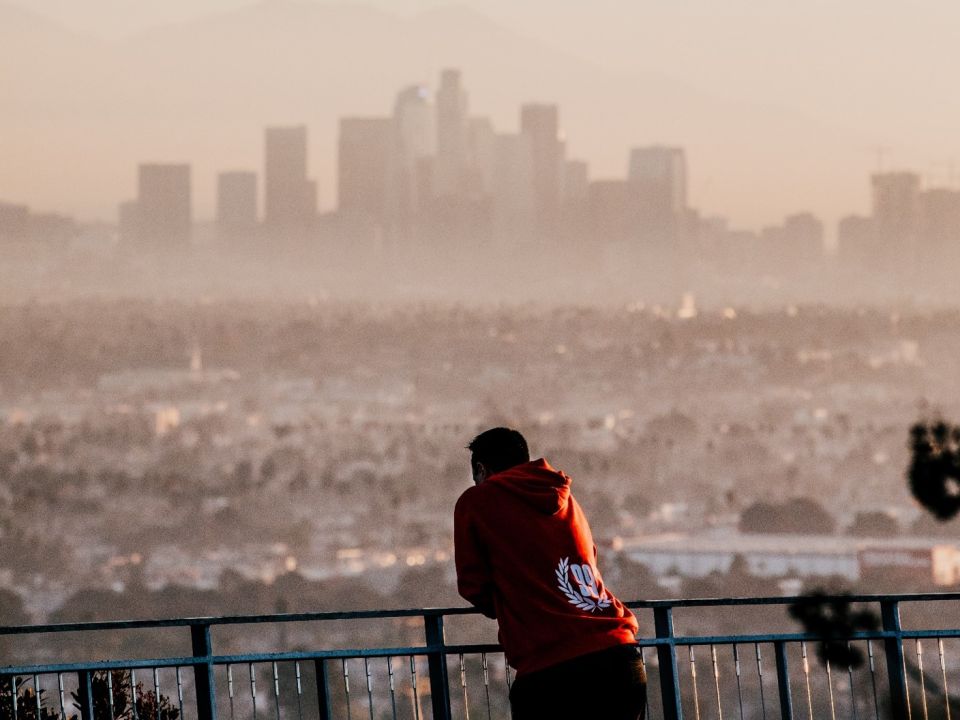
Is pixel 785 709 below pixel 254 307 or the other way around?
below

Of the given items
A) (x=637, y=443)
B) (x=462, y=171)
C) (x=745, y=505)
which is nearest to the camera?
(x=745, y=505)

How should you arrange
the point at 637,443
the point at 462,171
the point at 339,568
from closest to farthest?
the point at 339,568 < the point at 637,443 < the point at 462,171

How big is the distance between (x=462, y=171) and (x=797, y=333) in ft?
118

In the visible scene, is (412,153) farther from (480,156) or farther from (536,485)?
(536,485)

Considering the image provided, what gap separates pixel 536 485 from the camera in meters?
5.82

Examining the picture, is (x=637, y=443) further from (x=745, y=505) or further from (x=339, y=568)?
(x=339, y=568)

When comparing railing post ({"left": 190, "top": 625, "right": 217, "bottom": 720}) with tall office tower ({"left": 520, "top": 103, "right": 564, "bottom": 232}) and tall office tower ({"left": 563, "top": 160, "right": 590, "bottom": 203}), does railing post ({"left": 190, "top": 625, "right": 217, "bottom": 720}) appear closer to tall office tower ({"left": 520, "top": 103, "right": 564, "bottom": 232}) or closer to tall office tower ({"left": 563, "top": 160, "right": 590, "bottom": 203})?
tall office tower ({"left": 520, "top": 103, "right": 564, "bottom": 232})

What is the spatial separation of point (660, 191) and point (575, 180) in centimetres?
813

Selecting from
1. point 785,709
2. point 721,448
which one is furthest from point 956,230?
point 785,709

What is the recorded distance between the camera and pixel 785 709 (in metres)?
8.00

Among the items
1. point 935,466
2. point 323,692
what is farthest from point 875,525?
point 323,692

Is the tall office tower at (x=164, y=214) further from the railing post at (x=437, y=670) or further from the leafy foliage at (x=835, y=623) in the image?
the railing post at (x=437, y=670)

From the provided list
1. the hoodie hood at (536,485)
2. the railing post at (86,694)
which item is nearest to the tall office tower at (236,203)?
the railing post at (86,694)

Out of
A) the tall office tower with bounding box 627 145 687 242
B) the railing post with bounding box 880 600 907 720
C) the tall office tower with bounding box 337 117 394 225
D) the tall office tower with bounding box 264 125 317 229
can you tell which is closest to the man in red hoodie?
the railing post with bounding box 880 600 907 720
